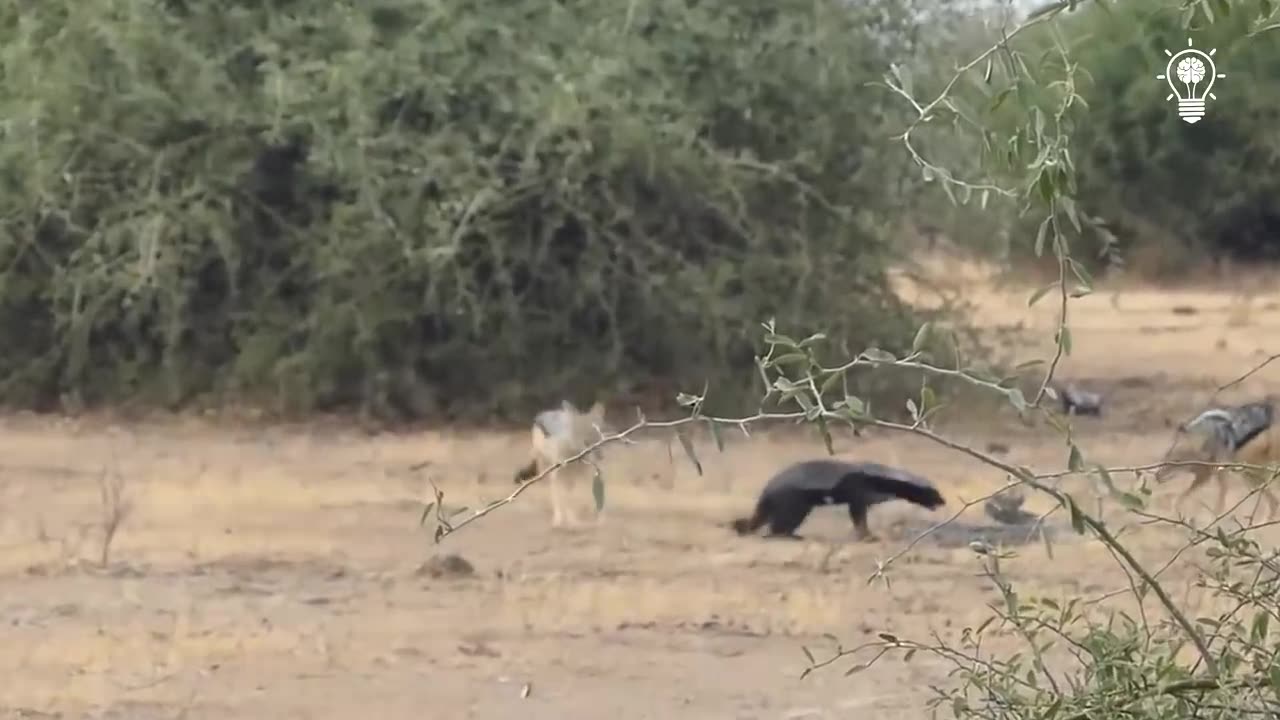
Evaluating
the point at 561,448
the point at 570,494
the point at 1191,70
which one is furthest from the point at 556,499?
the point at 1191,70

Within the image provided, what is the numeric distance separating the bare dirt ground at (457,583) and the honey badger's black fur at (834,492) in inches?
5.6

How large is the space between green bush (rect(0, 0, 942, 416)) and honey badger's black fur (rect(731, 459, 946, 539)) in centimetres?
389

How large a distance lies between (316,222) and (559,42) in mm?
1774

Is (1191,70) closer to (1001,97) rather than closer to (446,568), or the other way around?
(446,568)

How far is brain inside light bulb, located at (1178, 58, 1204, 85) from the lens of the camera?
812cm

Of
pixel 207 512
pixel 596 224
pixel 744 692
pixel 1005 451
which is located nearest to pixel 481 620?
pixel 744 692

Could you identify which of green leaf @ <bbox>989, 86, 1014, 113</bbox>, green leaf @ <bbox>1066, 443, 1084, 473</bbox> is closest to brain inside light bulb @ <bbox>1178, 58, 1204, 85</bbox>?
green leaf @ <bbox>989, 86, 1014, 113</bbox>

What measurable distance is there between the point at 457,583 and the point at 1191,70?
3720mm

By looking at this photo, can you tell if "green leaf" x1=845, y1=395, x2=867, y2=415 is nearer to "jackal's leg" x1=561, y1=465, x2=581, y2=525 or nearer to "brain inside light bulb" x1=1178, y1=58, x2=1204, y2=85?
"brain inside light bulb" x1=1178, y1=58, x2=1204, y2=85

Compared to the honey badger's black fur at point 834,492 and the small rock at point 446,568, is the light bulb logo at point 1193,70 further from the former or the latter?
the small rock at point 446,568

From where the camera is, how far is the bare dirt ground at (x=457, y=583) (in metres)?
5.95

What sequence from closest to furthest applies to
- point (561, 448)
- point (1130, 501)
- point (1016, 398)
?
point (1016, 398) → point (1130, 501) → point (561, 448)

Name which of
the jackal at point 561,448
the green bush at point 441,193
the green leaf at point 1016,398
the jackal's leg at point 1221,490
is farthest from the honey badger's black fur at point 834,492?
the green leaf at point 1016,398

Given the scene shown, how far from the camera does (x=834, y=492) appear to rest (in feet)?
26.5
